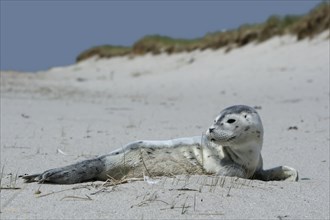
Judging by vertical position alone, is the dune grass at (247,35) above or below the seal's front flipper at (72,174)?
above

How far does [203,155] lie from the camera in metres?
4.18

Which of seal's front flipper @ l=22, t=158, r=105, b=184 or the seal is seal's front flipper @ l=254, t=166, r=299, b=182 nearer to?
the seal

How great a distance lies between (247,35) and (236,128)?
16.5 metres

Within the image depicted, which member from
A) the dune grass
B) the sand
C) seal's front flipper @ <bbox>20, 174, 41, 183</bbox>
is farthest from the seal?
the dune grass

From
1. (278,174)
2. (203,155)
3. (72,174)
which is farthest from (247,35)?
(72,174)

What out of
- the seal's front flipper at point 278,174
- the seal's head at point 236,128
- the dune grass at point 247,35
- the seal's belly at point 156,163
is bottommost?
the seal's front flipper at point 278,174

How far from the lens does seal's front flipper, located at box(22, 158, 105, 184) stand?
3.66m

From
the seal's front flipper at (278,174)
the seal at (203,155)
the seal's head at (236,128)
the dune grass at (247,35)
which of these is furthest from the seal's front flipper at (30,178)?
the dune grass at (247,35)

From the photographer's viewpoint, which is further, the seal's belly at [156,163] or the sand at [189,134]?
the seal's belly at [156,163]

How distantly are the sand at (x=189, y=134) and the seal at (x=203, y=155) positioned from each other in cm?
25

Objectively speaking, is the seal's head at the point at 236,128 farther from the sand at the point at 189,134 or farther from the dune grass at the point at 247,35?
the dune grass at the point at 247,35

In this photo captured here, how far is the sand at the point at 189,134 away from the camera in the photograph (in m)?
3.09

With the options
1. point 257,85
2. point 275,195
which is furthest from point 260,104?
point 275,195

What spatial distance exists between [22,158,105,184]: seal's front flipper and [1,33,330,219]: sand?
0.42 feet
